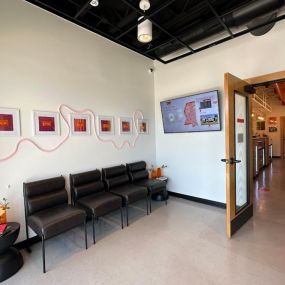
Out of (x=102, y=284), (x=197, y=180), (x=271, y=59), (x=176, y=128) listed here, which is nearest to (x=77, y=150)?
(x=102, y=284)

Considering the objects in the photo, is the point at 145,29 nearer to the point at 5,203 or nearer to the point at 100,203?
the point at 100,203

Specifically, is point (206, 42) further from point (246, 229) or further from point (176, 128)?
point (246, 229)

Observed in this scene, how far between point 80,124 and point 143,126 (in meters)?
1.63

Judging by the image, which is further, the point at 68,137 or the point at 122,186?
the point at 122,186

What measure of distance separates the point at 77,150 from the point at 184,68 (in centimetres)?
285

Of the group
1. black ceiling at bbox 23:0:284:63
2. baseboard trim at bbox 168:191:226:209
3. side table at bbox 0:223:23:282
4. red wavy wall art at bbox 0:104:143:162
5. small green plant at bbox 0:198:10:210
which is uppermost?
black ceiling at bbox 23:0:284:63

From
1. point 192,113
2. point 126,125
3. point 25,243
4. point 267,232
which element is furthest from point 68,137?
point 267,232

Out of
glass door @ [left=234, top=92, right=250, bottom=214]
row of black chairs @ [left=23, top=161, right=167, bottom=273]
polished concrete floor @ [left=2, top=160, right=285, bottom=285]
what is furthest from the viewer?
glass door @ [left=234, top=92, right=250, bottom=214]

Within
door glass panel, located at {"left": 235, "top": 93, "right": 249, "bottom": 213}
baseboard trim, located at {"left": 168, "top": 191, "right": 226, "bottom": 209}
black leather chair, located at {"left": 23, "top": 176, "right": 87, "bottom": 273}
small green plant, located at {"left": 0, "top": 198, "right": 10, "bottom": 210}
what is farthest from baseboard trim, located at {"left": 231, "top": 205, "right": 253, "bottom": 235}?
small green plant, located at {"left": 0, "top": 198, "right": 10, "bottom": 210}

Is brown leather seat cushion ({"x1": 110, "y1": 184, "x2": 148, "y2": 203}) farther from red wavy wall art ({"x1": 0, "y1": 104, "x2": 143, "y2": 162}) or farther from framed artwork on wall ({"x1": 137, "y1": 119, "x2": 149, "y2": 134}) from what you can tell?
framed artwork on wall ({"x1": 137, "y1": 119, "x2": 149, "y2": 134})

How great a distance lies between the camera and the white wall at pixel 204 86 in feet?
10.0

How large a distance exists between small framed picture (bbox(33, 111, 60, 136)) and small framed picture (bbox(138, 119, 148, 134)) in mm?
1888

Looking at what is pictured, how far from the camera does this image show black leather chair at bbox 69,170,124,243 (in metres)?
2.68

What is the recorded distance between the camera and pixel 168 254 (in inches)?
90.7
